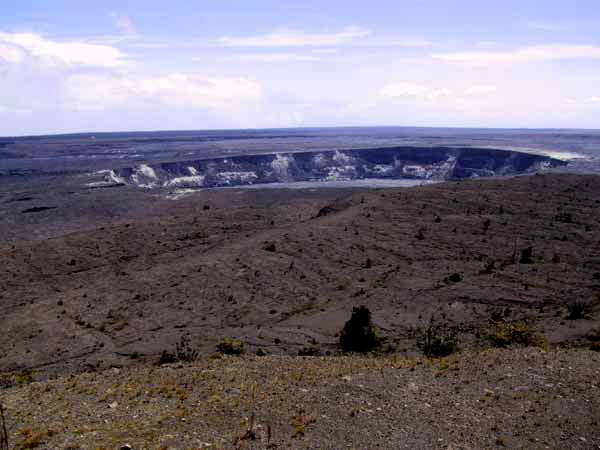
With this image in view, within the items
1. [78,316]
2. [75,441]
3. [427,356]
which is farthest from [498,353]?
[78,316]

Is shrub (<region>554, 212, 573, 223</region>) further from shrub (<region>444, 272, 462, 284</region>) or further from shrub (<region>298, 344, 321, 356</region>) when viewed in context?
shrub (<region>298, 344, 321, 356</region>)

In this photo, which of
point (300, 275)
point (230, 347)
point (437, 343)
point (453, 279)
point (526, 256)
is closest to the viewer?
point (437, 343)

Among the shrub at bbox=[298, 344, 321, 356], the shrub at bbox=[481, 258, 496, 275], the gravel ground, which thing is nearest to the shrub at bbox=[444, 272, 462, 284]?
the shrub at bbox=[481, 258, 496, 275]

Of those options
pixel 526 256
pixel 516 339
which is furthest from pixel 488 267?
pixel 516 339

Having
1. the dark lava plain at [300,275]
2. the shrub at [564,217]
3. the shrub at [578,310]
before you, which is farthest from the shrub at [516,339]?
the shrub at [564,217]

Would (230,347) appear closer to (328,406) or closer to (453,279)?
(328,406)
